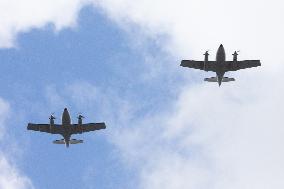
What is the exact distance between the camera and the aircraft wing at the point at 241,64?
131m

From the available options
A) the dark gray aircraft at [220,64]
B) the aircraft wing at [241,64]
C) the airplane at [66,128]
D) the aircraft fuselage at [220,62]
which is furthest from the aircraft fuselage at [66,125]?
the aircraft wing at [241,64]

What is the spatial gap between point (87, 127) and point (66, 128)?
4.57 metres

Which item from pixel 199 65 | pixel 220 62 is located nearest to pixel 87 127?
pixel 199 65

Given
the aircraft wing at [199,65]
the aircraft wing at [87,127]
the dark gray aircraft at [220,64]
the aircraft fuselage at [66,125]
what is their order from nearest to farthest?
the dark gray aircraft at [220,64], the aircraft fuselage at [66,125], the aircraft wing at [199,65], the aircraft wing at [87,127]

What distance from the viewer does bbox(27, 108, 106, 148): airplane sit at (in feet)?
440

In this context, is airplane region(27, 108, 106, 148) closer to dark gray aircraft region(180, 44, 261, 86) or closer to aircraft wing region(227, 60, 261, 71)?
dark gray aircraft region(180, 44, 261, 86)

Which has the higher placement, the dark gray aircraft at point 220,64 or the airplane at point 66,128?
the dark gray aircraft at point 220,64

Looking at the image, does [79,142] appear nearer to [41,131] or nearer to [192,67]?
[41,131]

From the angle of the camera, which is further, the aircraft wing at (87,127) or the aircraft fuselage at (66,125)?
the aircraft wing at (87,127)

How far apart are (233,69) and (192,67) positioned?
6140 millimetres

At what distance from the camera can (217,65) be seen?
429 ft

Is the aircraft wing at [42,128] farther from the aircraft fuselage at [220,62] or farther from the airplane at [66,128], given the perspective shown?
the aircraft fuselage at [220,62]

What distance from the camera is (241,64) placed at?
131875 mm

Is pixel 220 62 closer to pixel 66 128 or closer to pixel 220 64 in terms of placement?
pixel 220 64
